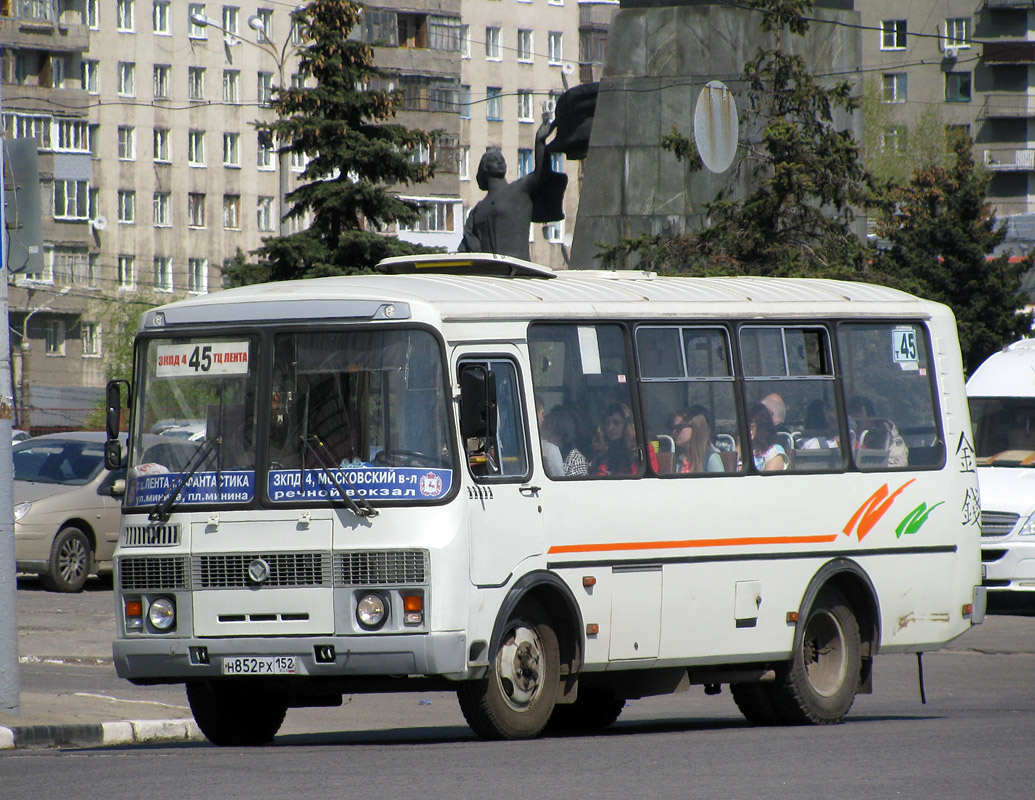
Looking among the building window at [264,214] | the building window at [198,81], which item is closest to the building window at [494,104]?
the building window at [264,214]

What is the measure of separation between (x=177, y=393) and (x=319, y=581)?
1489 mm

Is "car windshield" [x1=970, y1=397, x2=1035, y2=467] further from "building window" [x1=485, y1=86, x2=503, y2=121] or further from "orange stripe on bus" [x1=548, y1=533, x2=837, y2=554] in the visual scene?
"building window" [x1=485, y1=86, x2=503, y2=121]

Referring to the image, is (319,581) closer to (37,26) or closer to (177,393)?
(177,393)

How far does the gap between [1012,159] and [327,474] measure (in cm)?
8964

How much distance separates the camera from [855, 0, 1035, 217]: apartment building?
94.8m

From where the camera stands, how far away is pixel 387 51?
81000 mm

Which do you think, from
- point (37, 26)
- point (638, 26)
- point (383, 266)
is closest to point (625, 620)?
point (383, 266)

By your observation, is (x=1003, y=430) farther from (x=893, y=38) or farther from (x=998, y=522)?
(x=893, y=38)

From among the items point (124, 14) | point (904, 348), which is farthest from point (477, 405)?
point (124, 14)

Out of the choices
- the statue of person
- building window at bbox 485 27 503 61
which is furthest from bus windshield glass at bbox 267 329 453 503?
building window at bbox 485 27 503 61

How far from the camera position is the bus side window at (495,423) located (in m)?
10.6

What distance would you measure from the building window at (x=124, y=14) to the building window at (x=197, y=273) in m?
9.98

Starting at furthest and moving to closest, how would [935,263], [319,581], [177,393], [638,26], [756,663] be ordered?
1. [935,263]
2. [638,26]
3. [756,663]
4. [177,393]
5. [319,581]

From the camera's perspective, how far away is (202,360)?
1105 centimetres
